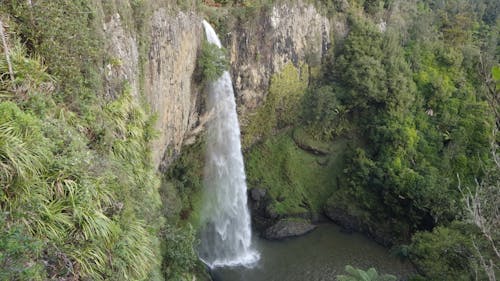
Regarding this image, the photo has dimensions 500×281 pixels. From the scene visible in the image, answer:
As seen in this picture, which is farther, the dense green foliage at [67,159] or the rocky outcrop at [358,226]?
the rocky outcrop at [358,226]

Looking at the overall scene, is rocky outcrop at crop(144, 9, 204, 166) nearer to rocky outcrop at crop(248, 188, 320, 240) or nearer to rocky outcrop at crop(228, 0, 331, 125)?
rocky outcrop at crop(228, 0, 331, 125)

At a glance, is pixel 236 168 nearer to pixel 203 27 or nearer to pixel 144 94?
pixel 203 27

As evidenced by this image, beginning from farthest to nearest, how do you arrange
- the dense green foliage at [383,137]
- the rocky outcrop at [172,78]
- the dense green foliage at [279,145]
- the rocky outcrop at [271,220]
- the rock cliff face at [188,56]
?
1. the dense green foliage at [383,137]
2. the rocky outcrop at [271,220]
3. the rocky outcrop at [172,78]
4. the rock cliff face at [188,56]
5. the dense green foliage at [279,145]

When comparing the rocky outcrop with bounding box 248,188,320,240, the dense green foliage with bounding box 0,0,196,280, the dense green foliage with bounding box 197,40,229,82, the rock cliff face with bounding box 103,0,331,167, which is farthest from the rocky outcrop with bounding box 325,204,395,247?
the dense green foliage with bounding box 0,0,196,280

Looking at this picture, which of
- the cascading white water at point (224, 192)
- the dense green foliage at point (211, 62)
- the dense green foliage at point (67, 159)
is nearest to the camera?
the dense green foliage at point (67, 159)

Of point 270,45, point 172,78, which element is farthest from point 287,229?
point 172,78

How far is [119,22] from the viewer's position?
27.2 ft

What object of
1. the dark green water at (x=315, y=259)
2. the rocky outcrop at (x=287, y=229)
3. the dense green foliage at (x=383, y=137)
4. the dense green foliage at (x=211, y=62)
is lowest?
the dark green water at (x=315, y=259)

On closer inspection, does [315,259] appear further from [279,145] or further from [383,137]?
[383,137]

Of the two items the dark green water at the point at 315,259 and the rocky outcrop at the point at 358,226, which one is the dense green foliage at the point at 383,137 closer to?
the rocky outcrop at the point at 358,226

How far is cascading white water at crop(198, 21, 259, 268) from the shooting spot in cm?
1688

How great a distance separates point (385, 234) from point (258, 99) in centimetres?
983

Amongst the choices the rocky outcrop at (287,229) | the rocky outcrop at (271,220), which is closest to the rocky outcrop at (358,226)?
the rocky outcrop at (271,220)

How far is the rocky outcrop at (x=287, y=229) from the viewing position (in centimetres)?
1883
